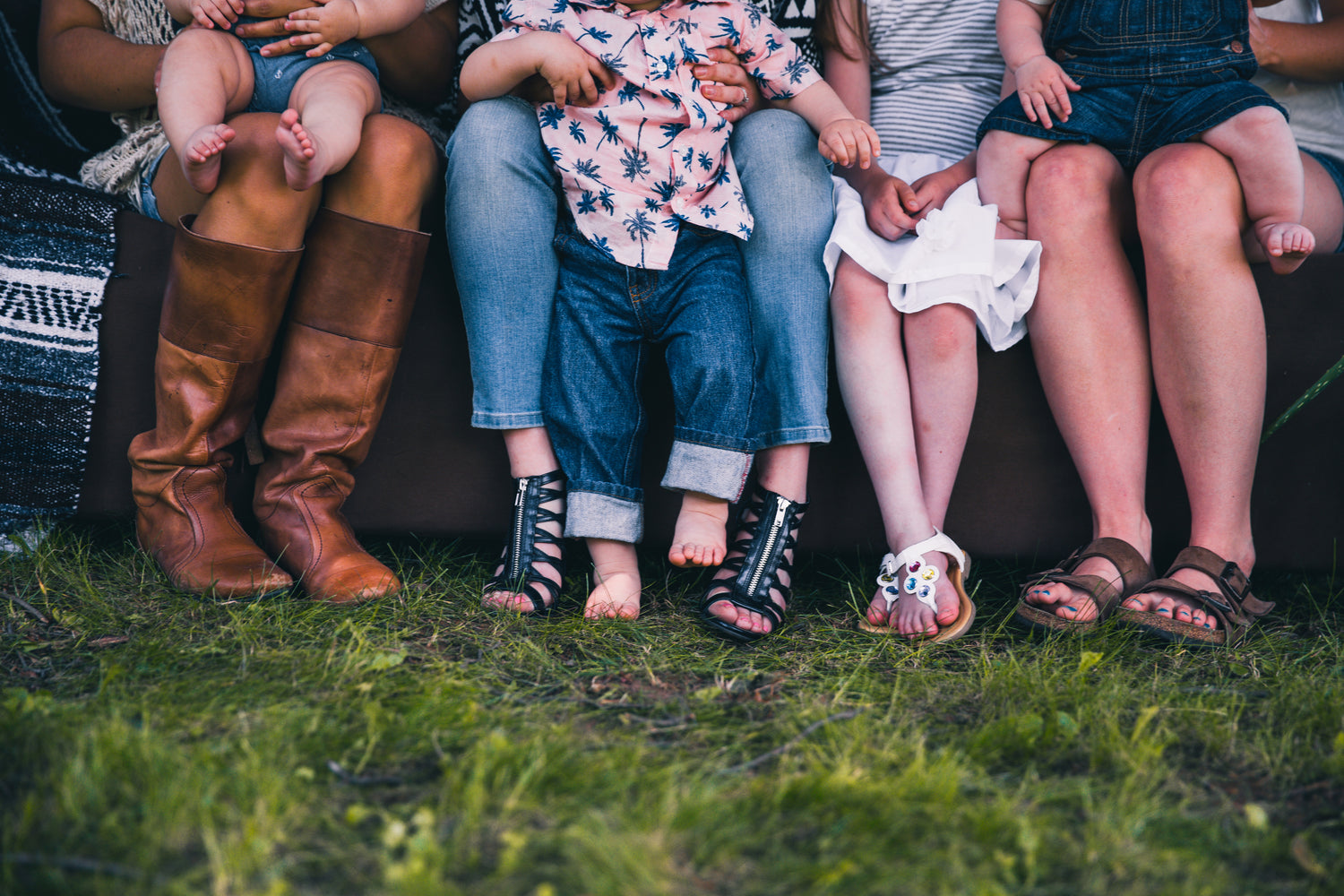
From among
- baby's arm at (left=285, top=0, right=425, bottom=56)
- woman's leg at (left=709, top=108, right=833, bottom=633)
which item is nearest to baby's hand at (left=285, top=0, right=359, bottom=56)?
baby's arm at (left=285, top=0, right=425, bottom=56)

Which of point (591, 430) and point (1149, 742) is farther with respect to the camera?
point (591, 430)

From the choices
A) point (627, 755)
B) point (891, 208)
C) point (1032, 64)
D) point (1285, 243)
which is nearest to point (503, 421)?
point (627, 755)

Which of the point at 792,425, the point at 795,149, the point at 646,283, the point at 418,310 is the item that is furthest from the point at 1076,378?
the point at 418,310

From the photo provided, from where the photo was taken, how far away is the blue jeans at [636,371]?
49.0 inches

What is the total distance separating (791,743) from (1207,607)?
681mm

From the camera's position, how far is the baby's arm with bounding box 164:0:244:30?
50.1 inches

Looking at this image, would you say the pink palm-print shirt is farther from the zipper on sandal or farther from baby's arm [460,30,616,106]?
the zipper on sandal

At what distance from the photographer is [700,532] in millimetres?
1255

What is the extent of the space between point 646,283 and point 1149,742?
2.84 feet

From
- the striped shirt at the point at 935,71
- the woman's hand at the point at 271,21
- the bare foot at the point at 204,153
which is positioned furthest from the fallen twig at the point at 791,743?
the woman's hand at the point at 271,21

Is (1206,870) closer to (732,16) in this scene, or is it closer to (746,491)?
(746,491)

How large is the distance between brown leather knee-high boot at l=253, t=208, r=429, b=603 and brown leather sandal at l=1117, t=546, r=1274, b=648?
107cm

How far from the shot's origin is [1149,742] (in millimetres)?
892

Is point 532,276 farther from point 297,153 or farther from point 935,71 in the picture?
point 935,71
